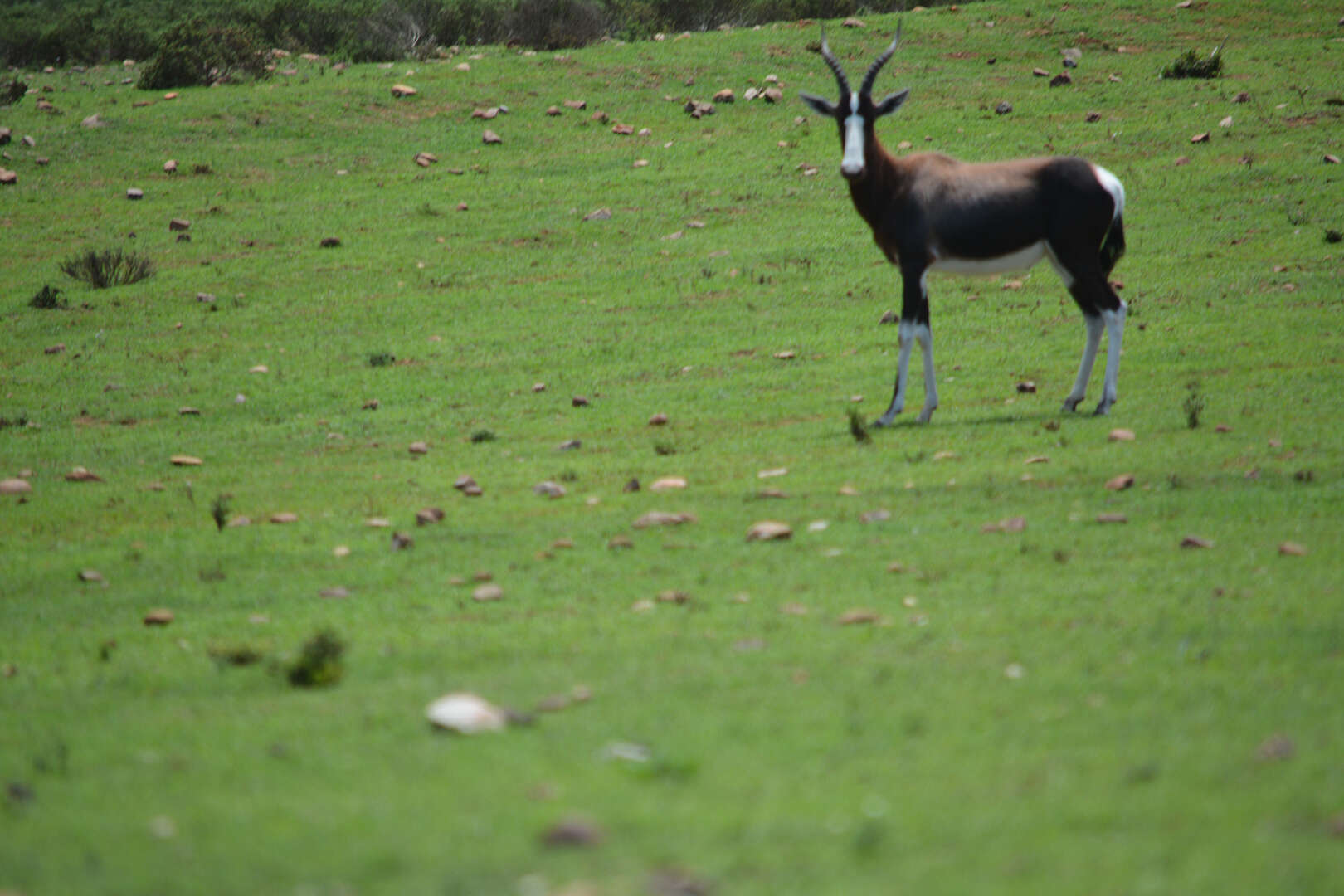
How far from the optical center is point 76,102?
29516mm

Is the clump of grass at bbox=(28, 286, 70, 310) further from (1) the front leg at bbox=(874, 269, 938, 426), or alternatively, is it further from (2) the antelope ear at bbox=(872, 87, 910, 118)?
(1) the front leg at bbox=(874, 269, 938, 426)

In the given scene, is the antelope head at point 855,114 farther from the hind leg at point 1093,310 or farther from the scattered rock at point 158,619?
the scattered rock at point 158,619

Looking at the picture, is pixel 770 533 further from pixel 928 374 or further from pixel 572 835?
pixel 572 835

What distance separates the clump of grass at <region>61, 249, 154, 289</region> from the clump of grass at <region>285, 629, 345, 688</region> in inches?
619

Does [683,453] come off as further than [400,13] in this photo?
No

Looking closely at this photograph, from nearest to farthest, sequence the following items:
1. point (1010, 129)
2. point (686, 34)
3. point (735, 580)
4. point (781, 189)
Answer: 1. point (735, 580)
2. point (781, 189)
3. point (1010, 129)
4. point (686, 34)

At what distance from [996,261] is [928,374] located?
1.29 meters

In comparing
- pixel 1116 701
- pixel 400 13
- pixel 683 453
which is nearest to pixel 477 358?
pixel 683 453

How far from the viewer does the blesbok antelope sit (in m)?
12.9

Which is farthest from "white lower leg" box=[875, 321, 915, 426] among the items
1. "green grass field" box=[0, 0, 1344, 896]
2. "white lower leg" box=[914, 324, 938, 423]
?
"green grass field" box=[0, 0, 1344, 896]

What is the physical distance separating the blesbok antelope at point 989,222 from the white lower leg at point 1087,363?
0.4 inches

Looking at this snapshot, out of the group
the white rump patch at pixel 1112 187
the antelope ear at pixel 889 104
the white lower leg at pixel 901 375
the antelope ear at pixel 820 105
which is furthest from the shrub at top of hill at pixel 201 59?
the white rump patch at pixel 1112 187

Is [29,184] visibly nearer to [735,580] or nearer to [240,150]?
[240,150]

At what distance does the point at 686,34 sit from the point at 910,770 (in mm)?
31924
